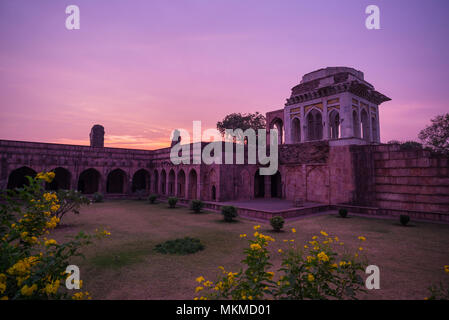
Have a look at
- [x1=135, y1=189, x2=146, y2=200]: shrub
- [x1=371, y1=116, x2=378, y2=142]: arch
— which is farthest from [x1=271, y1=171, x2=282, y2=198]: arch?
[x1=135, y1=189, x2=146, y2=200]: shrub

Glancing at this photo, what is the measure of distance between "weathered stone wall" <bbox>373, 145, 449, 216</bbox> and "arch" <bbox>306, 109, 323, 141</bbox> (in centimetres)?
853

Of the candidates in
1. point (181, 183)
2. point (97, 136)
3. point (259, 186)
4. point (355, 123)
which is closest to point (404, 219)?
point (355, 123)

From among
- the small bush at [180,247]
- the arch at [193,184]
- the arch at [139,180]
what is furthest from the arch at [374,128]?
the arch at [139,180]

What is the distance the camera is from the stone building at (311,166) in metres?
14.8

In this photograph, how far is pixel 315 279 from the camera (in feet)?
9.60

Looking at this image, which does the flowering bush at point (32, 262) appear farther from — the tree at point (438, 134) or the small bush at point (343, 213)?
the tree at point (438, 134)

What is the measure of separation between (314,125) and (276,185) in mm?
7729

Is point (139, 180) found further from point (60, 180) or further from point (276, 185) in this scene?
point (276, 185)

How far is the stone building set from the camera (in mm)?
14829

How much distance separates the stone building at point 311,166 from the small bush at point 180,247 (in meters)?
6.19

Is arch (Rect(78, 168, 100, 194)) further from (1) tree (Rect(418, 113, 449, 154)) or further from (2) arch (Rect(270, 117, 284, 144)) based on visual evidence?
(1) tree (Rect(418, 113, 449, 154))

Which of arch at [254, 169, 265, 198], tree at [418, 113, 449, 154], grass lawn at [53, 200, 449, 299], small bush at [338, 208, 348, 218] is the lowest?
grass lawn at [53, 200, 449, 299]
